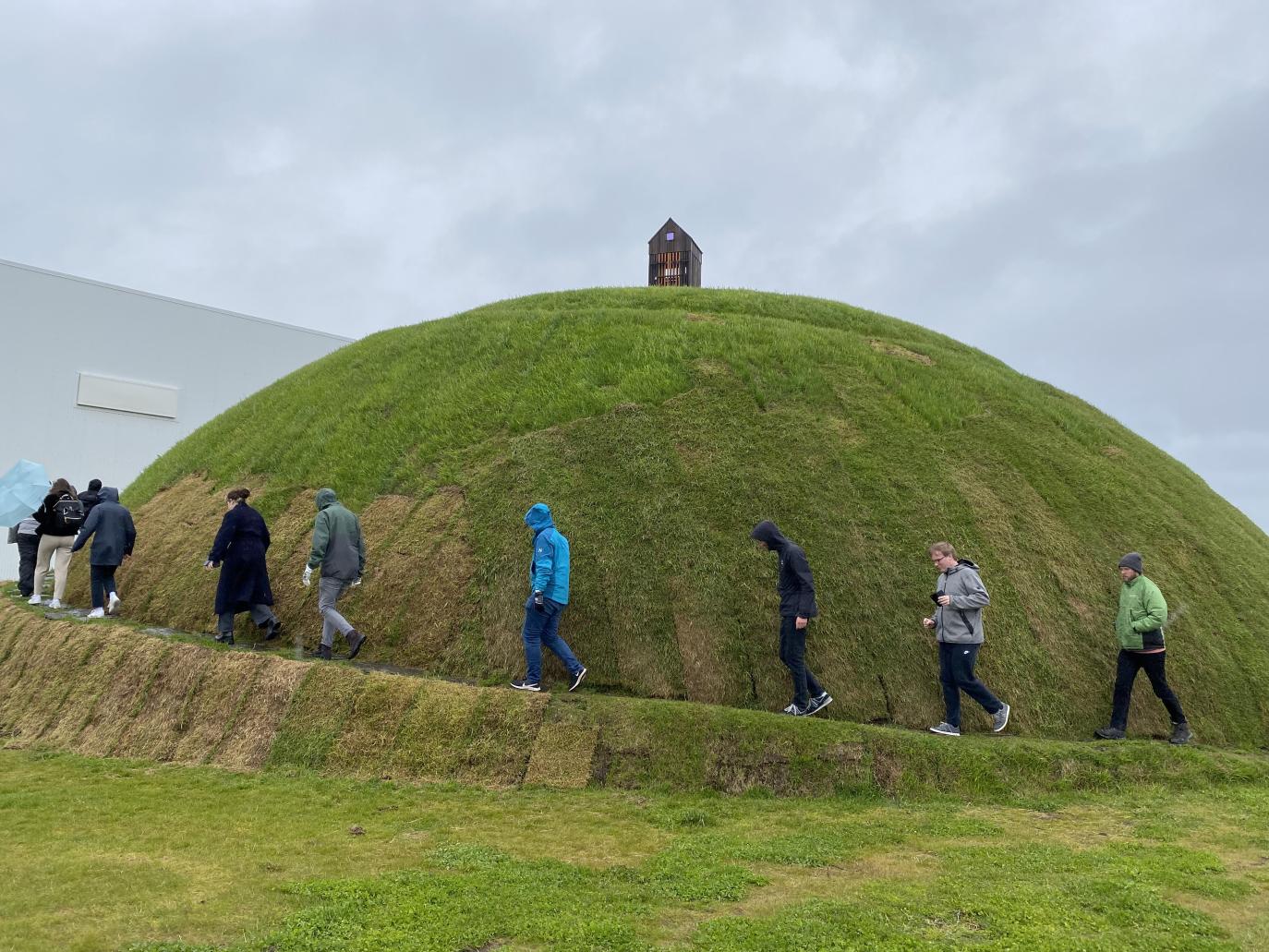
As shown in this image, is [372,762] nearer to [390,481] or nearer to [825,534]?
[390,481]

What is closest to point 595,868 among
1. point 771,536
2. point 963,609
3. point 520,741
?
point 520,741

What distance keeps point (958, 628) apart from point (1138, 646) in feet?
8.42

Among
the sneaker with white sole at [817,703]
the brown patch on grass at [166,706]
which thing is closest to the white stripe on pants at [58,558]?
the brown patch on grass at [166,706]

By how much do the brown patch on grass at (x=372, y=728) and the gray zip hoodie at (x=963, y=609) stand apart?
585 cm

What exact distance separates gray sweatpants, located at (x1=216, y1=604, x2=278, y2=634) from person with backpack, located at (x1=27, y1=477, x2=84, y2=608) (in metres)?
3.96

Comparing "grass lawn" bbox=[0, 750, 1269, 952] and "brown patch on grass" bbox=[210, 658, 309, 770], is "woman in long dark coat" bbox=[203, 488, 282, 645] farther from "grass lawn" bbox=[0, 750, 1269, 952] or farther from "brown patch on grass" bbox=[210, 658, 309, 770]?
"grass lawn" bbox=[0, 750, 1269, 952]

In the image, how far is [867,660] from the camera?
9906 millimetres

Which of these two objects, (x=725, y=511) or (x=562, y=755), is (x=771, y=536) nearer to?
(x=725, y=511)

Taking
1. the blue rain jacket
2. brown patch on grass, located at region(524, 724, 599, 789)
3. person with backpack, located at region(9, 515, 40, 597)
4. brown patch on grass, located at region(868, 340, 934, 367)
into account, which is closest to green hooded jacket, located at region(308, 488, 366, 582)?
the blue rain jacket

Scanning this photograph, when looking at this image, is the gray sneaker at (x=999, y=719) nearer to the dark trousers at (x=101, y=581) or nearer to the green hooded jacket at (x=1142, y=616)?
the green hooded jacket at (x=1142, y=616)

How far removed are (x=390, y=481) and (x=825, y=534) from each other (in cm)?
668

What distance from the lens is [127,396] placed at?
2966 centimetres

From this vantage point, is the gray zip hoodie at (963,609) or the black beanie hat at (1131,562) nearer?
the gray zip hoodie at (963,609)

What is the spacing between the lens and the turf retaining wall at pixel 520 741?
8.28 m
